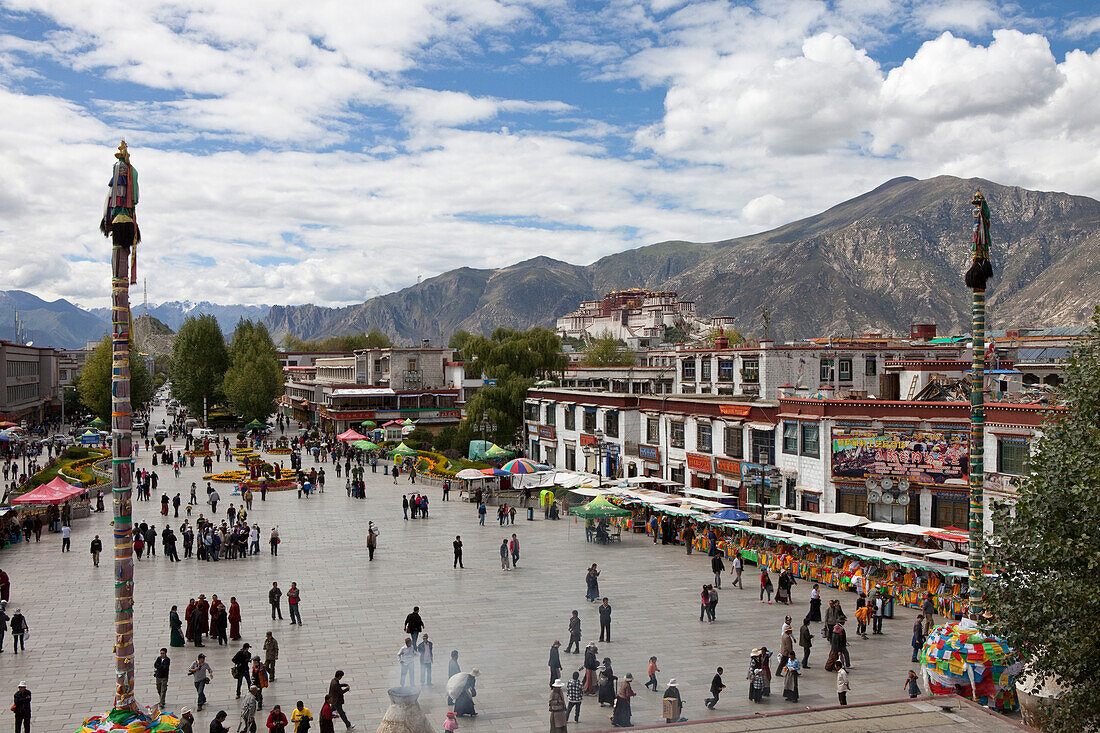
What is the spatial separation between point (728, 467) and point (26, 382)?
305ft

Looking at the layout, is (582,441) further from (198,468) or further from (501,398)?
(198,468)

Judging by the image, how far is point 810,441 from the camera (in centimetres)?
3688

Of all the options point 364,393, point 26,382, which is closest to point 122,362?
point 364,393

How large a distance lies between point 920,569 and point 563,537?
610 inches

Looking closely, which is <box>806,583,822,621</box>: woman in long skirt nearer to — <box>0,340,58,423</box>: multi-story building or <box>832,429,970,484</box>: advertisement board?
<box>832,429,970,484</box>: advertisement board

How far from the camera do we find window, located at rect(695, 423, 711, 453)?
145 ft

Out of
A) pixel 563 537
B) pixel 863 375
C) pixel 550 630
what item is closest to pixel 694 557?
pixel 563 537

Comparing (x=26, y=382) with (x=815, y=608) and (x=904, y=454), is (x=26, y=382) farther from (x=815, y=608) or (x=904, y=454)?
(x=815, y=608)

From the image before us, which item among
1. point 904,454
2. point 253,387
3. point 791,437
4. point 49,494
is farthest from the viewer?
point 253,387

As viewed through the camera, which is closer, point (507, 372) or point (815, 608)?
point (815, 608)

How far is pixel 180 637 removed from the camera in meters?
20.9

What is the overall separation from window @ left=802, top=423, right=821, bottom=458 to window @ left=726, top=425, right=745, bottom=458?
425 cm

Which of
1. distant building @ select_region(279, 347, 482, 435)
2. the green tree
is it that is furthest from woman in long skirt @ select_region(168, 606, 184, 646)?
distant building @ select_region(279, 347, 482, 435)

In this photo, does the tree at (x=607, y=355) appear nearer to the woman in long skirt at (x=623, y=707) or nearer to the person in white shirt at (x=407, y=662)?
the person in white shirt at (x=407, y=662)
